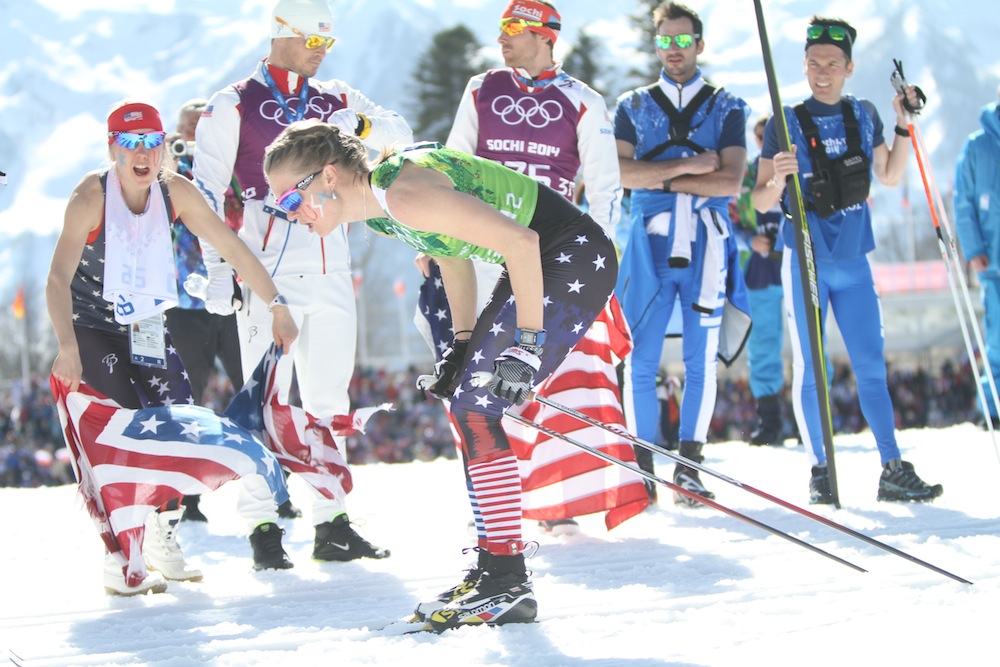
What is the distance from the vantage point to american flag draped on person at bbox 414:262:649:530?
493cm

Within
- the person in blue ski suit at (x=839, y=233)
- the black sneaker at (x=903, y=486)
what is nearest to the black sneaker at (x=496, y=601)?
the person in blue ski suit at (x=839, y=233)

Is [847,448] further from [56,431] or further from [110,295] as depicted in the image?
[56,431]

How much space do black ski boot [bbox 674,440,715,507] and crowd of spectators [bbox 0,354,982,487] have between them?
39.5ft

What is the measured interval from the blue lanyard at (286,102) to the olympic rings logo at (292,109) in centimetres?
1

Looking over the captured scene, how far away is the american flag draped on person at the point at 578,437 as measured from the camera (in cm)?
493

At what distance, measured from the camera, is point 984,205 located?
7.70 meters

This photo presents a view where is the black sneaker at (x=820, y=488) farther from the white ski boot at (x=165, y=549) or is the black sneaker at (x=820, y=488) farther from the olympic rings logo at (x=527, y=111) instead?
the white ski boot at (x=165, y=549)

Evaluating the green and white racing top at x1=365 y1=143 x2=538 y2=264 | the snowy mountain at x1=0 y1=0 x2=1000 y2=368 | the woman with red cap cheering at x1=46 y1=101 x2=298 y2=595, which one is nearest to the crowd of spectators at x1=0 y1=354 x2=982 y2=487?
the woman with red cap cheering at x1=46 y1=101 x2=298 y2=595

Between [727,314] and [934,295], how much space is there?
26.8 meters

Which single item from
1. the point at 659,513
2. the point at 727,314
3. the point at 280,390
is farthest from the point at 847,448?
the point at 280,390

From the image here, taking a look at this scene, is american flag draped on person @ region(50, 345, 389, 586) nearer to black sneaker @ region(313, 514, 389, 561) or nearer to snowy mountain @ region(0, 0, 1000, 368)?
black sneaker @ region(313, 514, 389, 561)

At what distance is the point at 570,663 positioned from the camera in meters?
2.98

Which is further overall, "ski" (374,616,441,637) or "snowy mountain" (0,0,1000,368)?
"snowy mountain" (0,0,1000,368)

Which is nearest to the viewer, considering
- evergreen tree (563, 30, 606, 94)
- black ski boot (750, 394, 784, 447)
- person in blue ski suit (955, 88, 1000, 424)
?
person in blue ski suit (955, 88, 1000, 424)
